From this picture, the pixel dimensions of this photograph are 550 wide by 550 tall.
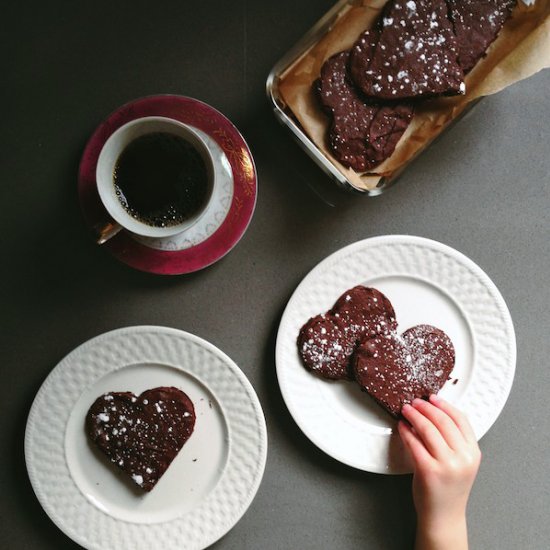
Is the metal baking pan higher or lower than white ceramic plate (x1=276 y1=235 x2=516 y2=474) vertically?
higher

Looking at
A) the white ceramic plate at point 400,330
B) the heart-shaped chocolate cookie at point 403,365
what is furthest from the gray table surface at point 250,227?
the heart-shaped chocolate cookie at point 403,365

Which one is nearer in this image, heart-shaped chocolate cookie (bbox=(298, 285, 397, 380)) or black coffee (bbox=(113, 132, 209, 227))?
black coffee (bbox=(113, 132, 209, 227))

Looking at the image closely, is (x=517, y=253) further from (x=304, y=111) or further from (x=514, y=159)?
(x=304, y=111)

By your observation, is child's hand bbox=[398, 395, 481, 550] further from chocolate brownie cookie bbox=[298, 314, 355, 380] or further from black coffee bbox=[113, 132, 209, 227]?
black coffee bbox=[113, 132, 209, 227]

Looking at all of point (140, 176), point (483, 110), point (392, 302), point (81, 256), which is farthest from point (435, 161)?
point (81, 256)

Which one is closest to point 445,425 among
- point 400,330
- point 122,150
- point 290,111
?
point 400,330

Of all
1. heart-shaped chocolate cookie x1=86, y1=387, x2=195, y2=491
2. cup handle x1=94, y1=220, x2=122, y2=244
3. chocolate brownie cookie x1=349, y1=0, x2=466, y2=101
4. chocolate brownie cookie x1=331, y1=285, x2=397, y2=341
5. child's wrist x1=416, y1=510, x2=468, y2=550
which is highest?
chocolate brownie cookie x1=349, y1=0, x2=466, y2=101

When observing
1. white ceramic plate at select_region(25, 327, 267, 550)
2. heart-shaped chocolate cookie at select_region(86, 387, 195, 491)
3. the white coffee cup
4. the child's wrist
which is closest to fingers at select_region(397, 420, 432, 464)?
the child's wrist

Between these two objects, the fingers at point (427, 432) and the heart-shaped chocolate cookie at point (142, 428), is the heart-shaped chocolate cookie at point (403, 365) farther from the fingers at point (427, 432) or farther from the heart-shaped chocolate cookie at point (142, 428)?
the heart-shaped chocolate cookie at point (142, 428)
